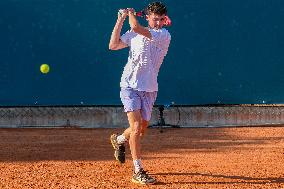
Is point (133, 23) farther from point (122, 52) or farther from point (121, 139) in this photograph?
point (122, 52)

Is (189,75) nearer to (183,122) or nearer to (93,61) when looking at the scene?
(183,122)

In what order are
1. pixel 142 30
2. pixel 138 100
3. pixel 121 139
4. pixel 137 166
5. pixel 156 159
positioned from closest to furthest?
pixel 142 30 < pixel 137 166 < pixel 138 100 < pixel 121 139 < pixel 156 159

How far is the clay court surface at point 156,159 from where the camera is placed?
5.83m

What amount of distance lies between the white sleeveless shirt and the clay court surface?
0.96 metres

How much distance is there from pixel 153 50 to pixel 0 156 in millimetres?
2879

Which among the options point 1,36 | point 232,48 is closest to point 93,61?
point 1,36

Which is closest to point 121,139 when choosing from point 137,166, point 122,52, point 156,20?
point 137,166

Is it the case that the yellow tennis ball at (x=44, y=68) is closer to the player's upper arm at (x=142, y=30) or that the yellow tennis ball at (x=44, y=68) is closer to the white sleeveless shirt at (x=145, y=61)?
the white sleeveless shirt at (x=145, y=61)

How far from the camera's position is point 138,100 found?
19.5 ft

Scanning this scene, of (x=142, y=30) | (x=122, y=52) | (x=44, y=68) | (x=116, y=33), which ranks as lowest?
(x=142, y=30)

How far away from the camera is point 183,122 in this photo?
1171cm

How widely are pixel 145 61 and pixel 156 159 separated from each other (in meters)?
1.87

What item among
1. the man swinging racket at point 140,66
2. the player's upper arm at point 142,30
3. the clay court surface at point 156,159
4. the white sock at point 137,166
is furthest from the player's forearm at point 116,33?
the clay court surface at point 156,159

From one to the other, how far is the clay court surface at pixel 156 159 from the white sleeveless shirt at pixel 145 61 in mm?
963
